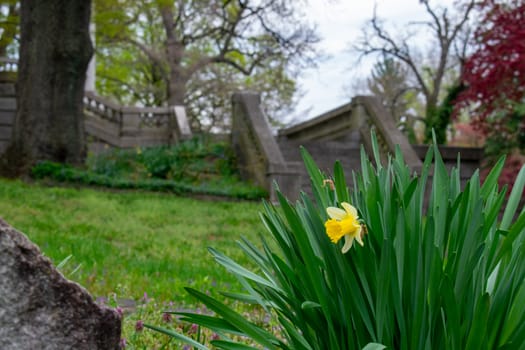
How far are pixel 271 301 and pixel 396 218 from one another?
521mm

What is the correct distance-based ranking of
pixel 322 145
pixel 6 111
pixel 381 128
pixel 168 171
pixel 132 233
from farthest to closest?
pixel 6 111 < pixel 322 145 < pixel 381 128 < pixel 168 171 < pixel 132 233

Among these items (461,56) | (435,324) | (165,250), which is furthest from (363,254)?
(461,56)

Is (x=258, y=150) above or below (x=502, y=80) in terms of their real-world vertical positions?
below

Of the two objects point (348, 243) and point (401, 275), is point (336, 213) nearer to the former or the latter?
point (348, 243)

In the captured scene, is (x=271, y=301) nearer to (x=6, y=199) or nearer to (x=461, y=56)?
(x=6, y=199)

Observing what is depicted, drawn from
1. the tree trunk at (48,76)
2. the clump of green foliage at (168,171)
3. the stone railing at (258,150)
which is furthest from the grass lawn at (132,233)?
the tree trunk at (48,76)

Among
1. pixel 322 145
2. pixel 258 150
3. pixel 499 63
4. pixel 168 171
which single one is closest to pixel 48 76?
pixel 168 171

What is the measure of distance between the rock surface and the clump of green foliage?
31.5ft

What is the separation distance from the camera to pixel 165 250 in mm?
6570

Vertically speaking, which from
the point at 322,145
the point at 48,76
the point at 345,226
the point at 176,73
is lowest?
the point at 345,226

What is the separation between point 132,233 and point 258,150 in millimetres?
5359

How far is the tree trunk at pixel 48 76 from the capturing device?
11.9m

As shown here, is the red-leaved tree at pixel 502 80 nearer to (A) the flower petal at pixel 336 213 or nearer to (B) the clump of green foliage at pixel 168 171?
(B) the clump of green foliage at pixel 168 171

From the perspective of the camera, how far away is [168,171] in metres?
13.1
